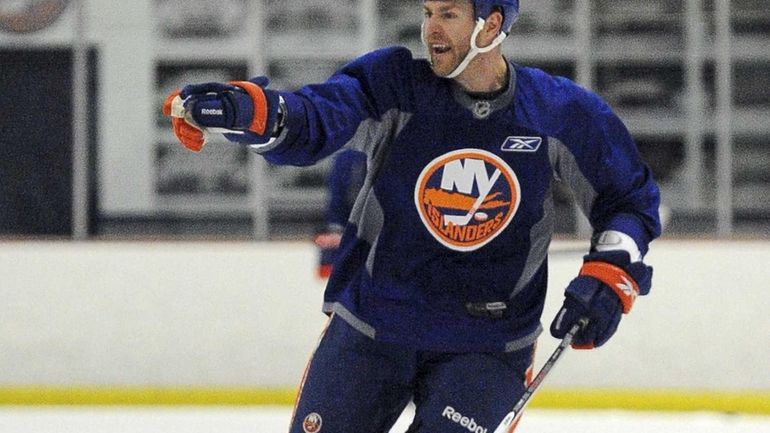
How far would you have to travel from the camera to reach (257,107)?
7.16 feet

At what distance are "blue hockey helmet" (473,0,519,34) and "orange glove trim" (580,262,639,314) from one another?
1.36ft

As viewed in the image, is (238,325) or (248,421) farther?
(238,325)

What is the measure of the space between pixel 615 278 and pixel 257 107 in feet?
2.24

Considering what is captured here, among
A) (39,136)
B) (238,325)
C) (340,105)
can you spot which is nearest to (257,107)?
(340,105)

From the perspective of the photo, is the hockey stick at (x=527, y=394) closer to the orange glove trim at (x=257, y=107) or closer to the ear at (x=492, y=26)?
the ear at (x=492, y=26)

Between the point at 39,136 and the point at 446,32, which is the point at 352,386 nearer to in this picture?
the point at 446,32

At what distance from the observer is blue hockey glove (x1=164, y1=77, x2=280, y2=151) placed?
212cm

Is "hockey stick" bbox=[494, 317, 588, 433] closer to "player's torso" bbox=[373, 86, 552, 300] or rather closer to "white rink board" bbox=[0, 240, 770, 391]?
"player's torso" bbox=[373, 86, 552, 300]

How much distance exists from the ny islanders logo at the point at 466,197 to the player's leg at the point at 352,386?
0.70ft

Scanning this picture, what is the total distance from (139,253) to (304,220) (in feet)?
2.15

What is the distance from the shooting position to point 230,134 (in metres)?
2.19

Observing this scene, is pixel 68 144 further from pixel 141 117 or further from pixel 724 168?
pixel 724 168

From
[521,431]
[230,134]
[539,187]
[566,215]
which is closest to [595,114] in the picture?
[539,187]

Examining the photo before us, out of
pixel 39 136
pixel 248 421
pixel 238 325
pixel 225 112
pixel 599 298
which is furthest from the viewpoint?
pixel 39 136
